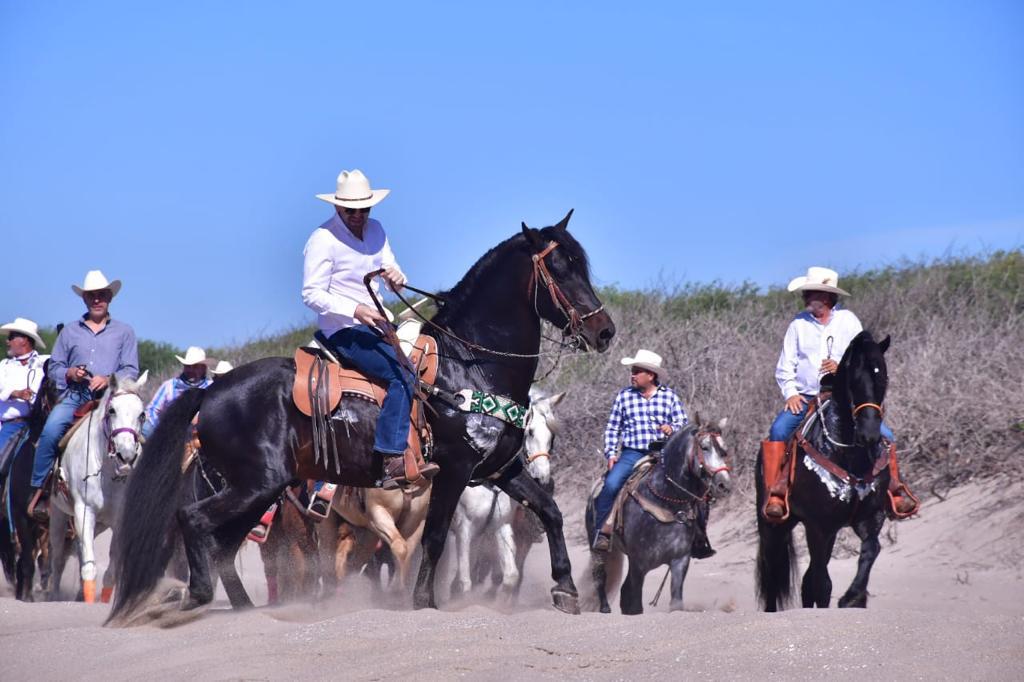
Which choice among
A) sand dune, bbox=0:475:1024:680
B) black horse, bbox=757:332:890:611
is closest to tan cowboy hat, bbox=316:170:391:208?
sand dune, bbox=0:475:1024:680

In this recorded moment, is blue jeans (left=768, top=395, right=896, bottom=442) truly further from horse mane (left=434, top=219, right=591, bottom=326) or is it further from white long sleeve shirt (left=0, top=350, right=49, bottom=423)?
white long sleeve shirt (left=0, top=350, right=49, bottom=423)

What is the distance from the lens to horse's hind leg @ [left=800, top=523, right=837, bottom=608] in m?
10.4

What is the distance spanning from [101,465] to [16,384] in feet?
7.45

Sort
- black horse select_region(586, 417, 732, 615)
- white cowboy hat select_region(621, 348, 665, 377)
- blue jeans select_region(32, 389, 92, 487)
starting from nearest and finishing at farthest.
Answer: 1. black horse select_region(586, 417, 732, 615)
2. white cowboy hat select_region(621, 348, 665, 377)
3. blue jeans select_region(32, 389, 92, 487)

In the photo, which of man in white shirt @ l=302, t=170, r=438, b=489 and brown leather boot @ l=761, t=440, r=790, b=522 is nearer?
man in white shirt @ l=302, t=170, r=438, b=489

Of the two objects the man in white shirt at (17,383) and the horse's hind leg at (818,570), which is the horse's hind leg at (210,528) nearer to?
the horse's hind leg at (818,570)

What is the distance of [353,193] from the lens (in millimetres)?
9414

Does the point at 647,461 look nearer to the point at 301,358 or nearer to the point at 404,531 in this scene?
the point at 404,531

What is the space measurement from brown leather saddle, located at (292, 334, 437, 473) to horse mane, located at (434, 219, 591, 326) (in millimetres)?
294

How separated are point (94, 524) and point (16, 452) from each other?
1592mm

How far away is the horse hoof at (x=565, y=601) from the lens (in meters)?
9.36

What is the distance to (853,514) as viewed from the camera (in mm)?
10461

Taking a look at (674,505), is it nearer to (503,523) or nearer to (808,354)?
(808,354)

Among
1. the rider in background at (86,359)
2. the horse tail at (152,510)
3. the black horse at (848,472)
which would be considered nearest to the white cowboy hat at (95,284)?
the rider in background at (86,359)
